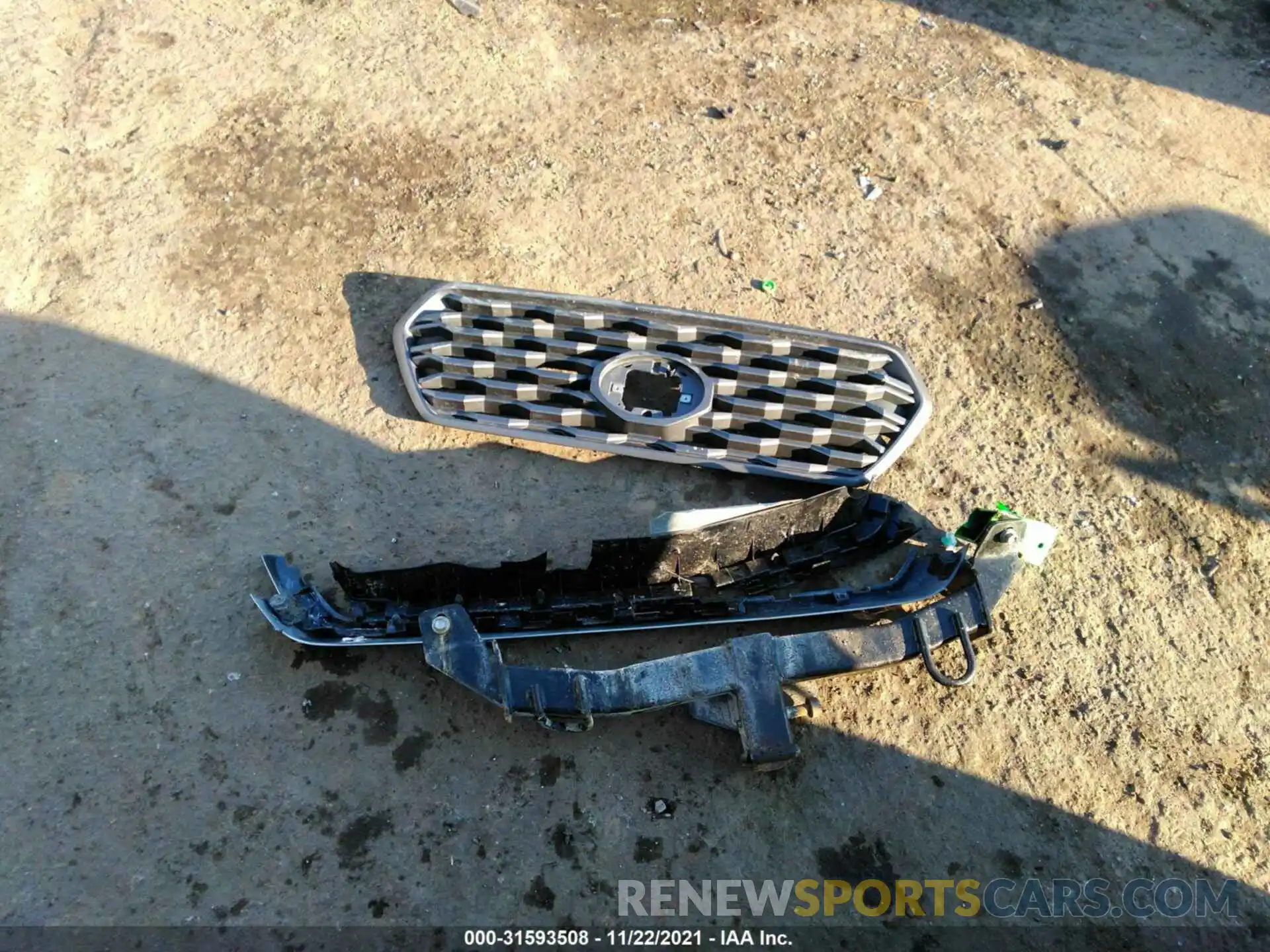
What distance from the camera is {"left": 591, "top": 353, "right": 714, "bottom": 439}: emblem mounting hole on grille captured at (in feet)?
13.0

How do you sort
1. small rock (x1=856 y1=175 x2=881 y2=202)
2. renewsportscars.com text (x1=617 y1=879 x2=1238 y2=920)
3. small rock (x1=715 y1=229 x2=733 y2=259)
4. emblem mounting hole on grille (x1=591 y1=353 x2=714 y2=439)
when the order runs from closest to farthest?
renewsportscars.com text (x1=617 y1=879 x2=1238 y2=920)
emblem mounting hole on grille (x1=591 y1=353 x2=714 y2=439)
small rock (x1=715 y1=229 x2=733 y2=259)
small rock (x1=856 y1=175 x2=881 y2=202)

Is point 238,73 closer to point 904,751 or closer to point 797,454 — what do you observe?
point 797,454

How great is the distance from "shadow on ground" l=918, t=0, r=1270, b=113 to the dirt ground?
0.11 ft

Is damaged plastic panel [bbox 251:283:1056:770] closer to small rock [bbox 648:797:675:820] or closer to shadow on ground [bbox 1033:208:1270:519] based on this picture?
small rock [bbox 648:797:675:820]

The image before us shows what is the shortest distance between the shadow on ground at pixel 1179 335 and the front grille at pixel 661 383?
3.55 ft

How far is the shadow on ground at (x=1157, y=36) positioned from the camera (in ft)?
18.8

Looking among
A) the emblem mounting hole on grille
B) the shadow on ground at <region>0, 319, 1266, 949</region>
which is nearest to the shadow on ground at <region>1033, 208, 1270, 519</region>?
the shadow on ground at <region>0, 319, 1266, 949</region>

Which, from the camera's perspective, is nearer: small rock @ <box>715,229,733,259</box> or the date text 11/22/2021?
the date text 11/22/2021

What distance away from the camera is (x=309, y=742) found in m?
3.22

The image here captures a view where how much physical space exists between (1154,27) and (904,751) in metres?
5.46

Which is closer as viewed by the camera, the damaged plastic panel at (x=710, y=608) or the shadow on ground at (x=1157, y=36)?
the damaged plastic panel at (x=710, y=608)

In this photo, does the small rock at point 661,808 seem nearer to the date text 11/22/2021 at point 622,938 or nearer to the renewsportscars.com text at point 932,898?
the renewsportscars.com text at point 932,898

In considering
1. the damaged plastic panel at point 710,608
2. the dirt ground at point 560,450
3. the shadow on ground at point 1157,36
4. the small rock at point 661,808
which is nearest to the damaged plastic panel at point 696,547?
the damaged plastic panel at point 710,608

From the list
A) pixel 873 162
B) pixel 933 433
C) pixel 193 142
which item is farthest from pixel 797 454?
pixel 193 142
